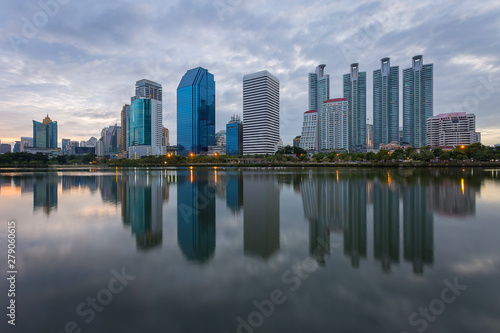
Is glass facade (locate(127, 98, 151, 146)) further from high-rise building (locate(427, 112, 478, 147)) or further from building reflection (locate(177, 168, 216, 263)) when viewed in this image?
high-rise building (locate(427, 112, 478, 147))

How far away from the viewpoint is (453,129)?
5517 inches

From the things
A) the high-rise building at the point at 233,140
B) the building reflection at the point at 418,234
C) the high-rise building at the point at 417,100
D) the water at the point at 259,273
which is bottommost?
the water at the point at 259,273

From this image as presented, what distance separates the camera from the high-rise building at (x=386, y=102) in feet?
568

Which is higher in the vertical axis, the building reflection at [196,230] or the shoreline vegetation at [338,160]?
the shoreline vegetation at [338,160]

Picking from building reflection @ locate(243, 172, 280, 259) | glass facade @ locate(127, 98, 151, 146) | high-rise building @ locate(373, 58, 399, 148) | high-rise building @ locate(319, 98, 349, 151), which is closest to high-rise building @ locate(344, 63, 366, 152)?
high-rise building @ locate(373, 58, 399, 148)

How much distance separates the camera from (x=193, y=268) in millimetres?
6699

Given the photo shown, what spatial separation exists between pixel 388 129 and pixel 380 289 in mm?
202955

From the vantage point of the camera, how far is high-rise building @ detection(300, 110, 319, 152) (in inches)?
6314

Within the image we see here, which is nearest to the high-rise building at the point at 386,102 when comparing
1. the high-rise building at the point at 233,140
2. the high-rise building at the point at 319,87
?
the high-rise building at the point at 319,87

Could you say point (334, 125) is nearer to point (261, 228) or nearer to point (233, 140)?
point (233, 140)

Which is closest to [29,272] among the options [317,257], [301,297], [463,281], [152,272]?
[152,272]

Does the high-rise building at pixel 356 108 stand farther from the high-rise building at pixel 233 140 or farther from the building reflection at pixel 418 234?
the building reflection at pixel 418 234

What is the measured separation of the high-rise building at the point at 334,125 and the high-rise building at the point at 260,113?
34041 millimetres

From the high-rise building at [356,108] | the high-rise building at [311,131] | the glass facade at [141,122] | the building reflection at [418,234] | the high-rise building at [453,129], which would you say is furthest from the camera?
the glass facade at [141,122]
